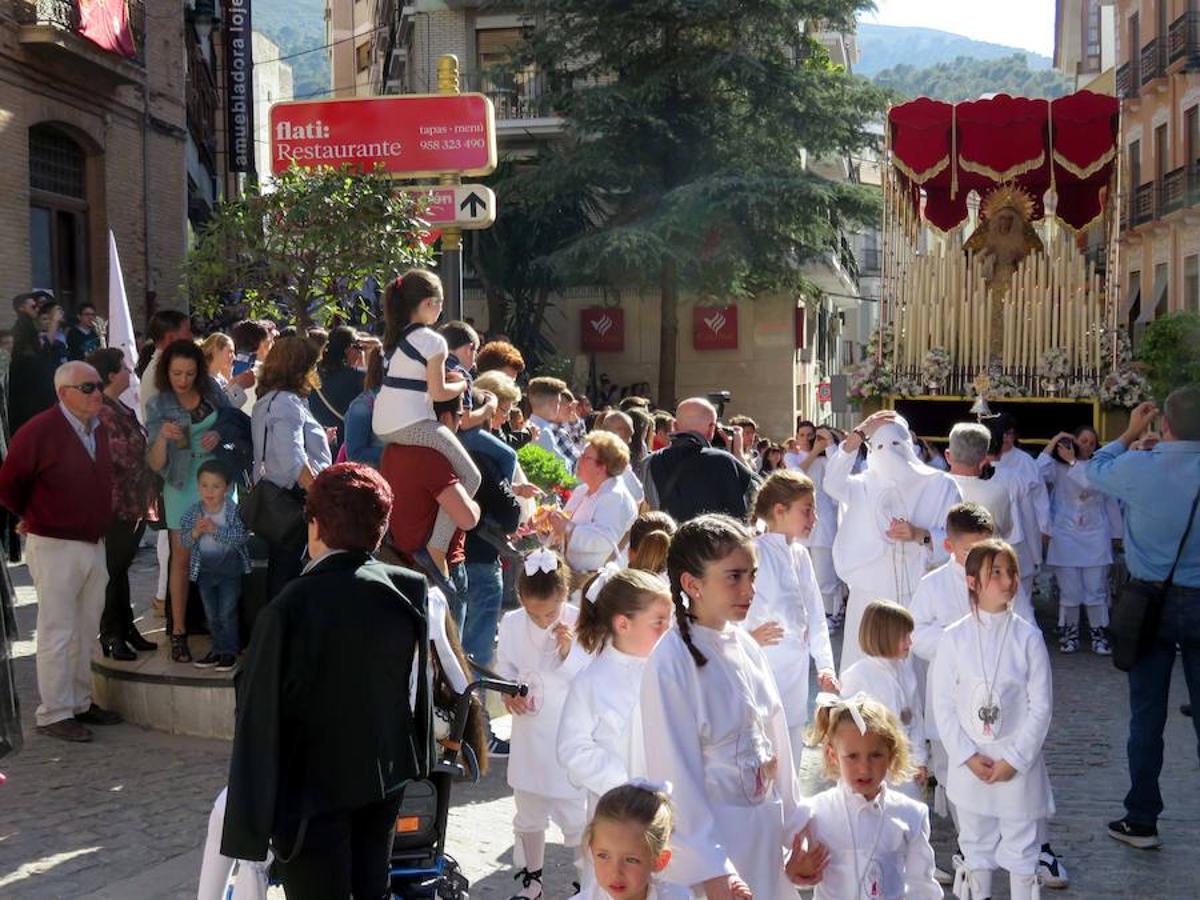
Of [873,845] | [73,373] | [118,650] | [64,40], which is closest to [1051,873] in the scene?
[873,845]

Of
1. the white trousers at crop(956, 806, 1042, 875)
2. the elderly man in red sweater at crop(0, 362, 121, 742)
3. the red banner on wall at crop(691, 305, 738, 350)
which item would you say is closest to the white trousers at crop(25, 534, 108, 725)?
the elderly man in red sweater at crop(0, 362, 121, 742)

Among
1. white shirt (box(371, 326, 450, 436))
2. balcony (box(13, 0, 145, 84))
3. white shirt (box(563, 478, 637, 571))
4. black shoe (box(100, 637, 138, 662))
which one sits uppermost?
balcony (box(13, 0, 145, 84))

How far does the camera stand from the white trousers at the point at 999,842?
6109 millimetres

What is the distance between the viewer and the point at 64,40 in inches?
742

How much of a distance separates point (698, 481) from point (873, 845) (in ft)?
13.6

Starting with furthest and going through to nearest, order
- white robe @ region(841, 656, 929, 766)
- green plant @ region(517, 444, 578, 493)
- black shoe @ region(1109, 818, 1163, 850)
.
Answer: green plant @ region(517, 444, 578, 493)
black shoe @ region(1109, 818, 1163, 850)
white robe @ region(841, 656, 929, 766)

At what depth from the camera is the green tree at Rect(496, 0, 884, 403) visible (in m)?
29.8

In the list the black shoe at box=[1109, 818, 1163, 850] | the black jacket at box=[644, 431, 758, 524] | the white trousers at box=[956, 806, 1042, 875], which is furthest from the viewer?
the black jacket at box=[644, 431, 758, 524]

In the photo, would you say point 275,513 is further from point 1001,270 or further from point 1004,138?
point 1004,138

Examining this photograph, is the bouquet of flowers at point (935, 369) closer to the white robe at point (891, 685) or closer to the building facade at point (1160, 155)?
the white robe at point (891, 685)

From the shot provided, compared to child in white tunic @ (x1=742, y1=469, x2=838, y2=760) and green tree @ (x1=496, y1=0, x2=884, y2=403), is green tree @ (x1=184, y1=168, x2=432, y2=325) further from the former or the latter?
green tree @ (x1=496, y1=0, x2=884, y2=403)

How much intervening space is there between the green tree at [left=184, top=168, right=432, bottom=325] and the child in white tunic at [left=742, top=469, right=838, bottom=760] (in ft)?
14.7

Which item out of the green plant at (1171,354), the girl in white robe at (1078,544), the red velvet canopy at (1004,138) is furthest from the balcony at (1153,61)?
the girl in white robe at (1078,544)

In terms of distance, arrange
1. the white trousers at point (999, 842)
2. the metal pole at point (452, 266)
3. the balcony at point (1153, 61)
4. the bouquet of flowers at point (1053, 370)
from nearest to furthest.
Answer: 1. the white trousers at point (999, 842)
2. the metal pole at point (452, 266)
3. the bouquet of flowers at point (1053, 370)
4. the balcony at point (1153, 61)
